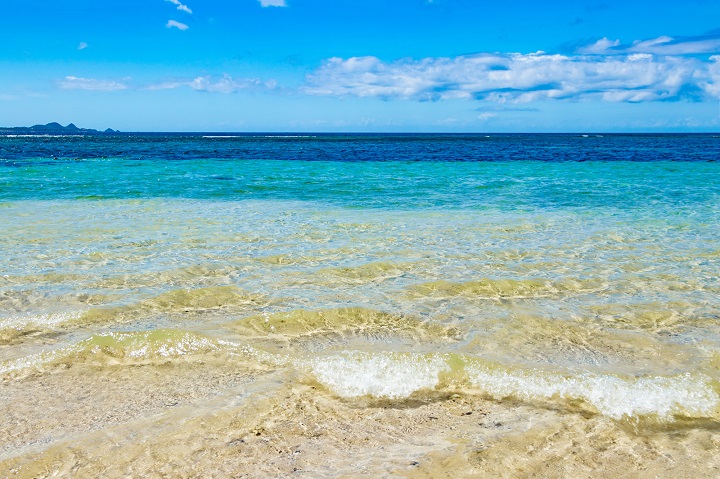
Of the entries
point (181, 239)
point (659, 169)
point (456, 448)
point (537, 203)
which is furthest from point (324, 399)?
point (659, 169)

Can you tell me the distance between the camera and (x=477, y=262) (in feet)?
31.4

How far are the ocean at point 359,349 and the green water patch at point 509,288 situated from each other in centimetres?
5

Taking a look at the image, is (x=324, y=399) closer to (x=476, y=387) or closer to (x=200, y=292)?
(x=476, y=387)

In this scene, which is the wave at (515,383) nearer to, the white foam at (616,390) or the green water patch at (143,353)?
the white foam at (616,390)

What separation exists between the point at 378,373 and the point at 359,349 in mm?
612

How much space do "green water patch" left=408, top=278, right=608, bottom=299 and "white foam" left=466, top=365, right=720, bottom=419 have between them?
8.37 ft

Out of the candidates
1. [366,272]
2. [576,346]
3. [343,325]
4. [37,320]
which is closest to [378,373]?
[343,325]

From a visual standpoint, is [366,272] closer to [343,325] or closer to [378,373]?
[343,325]

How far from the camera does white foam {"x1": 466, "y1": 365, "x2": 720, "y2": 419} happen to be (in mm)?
4734

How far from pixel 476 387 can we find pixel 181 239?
8045 mm

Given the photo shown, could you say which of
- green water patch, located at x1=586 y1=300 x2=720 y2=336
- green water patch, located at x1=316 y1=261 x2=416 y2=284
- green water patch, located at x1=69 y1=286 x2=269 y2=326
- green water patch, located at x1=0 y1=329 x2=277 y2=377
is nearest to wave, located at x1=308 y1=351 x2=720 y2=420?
green water patch, located at x1=0 y1=329 x2=277 y2=377

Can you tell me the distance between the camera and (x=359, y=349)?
5922 mm

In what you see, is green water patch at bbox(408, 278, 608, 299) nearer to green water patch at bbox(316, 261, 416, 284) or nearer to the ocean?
the ocean

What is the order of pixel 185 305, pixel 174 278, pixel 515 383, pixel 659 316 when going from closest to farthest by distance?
pixel 515 383 < pixel 659 316 < pixel 185 305 < pixel 174 278
